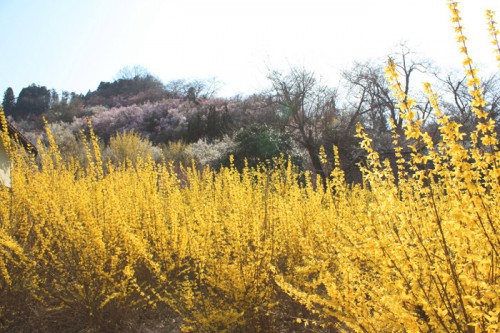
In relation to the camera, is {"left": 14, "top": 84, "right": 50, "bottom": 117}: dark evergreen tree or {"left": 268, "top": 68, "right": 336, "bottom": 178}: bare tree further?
{"left": 14, "top": 84, "right": 50, "bottom": 117}: dark evergreen tree

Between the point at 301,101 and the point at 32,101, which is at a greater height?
the point at 32,101

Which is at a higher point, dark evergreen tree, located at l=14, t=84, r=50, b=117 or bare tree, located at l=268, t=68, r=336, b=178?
dark evergreen tree, located at l=14, t=84, r=50, b=117

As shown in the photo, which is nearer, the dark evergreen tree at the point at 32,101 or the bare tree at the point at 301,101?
the bare tree at the point at 301,101

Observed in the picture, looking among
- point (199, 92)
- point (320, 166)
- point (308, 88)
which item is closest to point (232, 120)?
point (308, 88)

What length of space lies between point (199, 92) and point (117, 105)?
7.41 metres

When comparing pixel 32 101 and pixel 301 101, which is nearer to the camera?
pixel 301 101

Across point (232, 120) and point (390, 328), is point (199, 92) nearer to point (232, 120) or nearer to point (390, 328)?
point (232, 120)

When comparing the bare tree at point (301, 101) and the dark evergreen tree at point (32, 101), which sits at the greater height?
the dark evergreen tree at point (32, 101)

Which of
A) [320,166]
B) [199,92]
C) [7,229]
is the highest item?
[199,92]

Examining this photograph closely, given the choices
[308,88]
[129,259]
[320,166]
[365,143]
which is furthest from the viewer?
[308,88]

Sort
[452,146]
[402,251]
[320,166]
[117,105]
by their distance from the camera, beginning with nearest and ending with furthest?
[452,146] < [402,251] < [320,166] < [117,105]

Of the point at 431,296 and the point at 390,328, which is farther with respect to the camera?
the point at 390,328

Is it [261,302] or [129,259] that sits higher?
[129,259]

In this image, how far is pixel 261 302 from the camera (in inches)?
133
